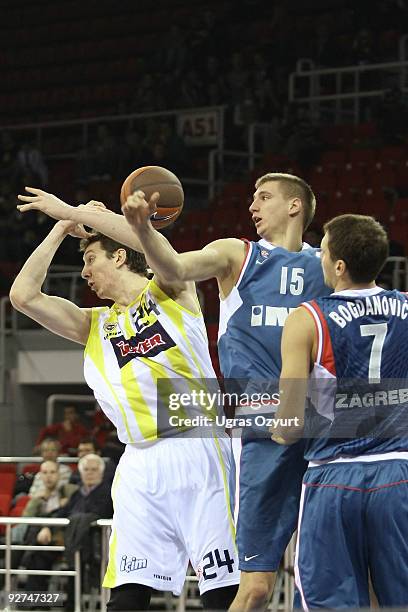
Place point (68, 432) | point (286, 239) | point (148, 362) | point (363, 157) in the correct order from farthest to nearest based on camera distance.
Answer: point (363, 157) < point (68, 432) < point (286, 239) < point (148, 362)

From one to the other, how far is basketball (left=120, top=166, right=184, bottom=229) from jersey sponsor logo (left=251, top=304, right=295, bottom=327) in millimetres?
629

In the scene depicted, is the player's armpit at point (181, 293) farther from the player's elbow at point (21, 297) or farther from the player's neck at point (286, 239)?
the player's elbow at point (21, 297)

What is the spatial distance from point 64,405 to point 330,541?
36.6ft

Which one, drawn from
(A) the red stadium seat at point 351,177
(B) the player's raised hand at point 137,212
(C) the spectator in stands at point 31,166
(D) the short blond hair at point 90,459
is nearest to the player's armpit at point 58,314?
(B) the player's raised hand at point 137,212

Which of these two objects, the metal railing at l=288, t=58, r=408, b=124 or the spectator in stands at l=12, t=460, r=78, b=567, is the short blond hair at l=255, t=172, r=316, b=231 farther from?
the metal railing at l=288, t=58, r=408, b=124

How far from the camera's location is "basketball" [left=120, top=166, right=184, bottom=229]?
4914 mm

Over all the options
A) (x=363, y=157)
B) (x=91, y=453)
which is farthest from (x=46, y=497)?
(x=363, y=157)

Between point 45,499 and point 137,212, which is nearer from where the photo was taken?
point 137,212

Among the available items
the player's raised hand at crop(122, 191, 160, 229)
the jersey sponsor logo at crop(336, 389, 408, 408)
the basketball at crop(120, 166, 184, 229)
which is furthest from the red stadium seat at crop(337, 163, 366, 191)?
the jersey sponsor logo at crop(336, 389, 408, 408)

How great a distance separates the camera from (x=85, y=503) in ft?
29.6

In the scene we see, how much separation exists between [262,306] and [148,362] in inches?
20.9

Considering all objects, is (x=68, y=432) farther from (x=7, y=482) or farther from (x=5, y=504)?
(x=5, y=504)

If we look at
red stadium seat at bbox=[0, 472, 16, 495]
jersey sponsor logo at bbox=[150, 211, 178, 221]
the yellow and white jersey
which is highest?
jersey sponsor logo at bbox=[150, 211, 178, 221]

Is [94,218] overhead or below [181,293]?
overhead
